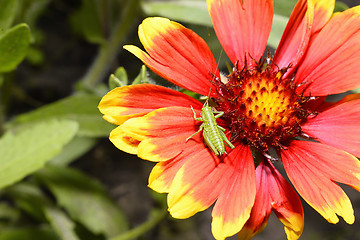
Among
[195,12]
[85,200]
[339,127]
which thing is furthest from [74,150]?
[339,127]

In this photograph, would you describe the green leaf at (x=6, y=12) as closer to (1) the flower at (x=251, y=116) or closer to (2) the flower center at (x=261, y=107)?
(1) the flower at (x=251, y=116)

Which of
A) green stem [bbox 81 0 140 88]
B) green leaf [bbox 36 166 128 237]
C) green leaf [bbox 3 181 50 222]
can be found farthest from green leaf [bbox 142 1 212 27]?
green leaf [bbox 3 181 50 222]

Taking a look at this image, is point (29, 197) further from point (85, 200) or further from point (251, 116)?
point (251, 116)

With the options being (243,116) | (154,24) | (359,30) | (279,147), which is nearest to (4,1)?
(154,24)

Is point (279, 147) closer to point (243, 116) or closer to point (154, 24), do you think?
point (243, 116)

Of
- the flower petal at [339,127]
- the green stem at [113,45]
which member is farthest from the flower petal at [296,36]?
the green stem at [113,45]

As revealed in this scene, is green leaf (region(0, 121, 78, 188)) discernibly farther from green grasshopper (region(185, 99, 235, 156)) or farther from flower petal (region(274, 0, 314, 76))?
flower petal (region(274, 0, 314, 76))
